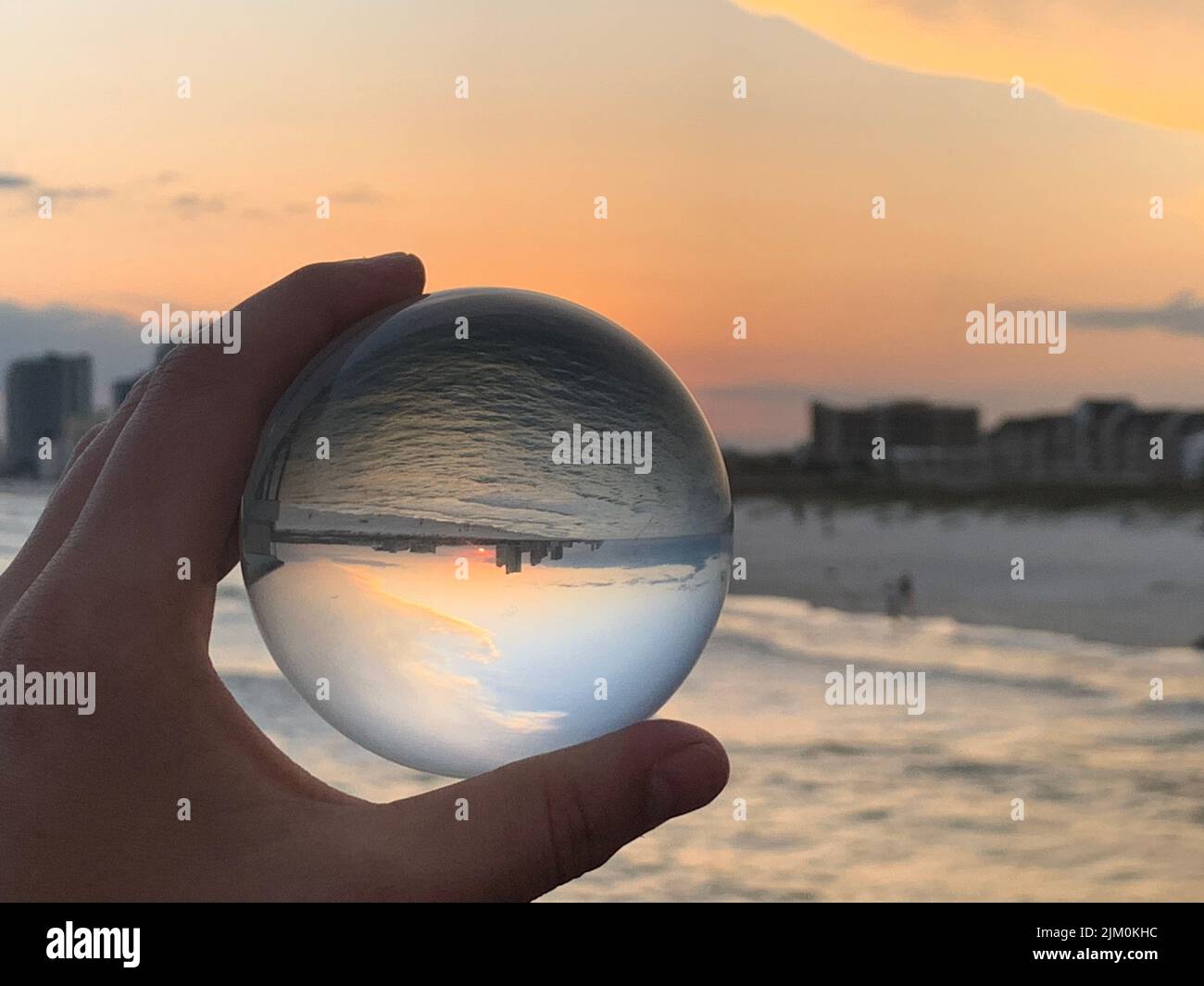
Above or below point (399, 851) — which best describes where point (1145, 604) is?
below

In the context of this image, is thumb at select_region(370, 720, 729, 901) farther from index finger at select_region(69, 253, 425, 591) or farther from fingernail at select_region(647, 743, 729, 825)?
index finger at select_region(69, 253, 425, 591)

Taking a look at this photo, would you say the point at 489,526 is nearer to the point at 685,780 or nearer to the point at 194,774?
the point at 685,780

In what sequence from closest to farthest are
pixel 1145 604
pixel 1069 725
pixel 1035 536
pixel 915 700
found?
1. pixel 1069 725
2. pixel 915 700
3. pixel 1145 604
4. pixel 1035 536

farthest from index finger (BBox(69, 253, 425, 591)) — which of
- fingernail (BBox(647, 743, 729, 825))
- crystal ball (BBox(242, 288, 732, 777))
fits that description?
fingernail (BBox(647, 743, 729, 825))

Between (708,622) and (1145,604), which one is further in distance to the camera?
(1145,604)

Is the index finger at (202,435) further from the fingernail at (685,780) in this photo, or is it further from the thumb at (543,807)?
the fingernail at (685,780)

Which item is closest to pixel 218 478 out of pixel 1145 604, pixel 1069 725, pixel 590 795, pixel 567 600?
pixel 567 600

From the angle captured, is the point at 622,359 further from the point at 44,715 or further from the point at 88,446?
the point at 88,446

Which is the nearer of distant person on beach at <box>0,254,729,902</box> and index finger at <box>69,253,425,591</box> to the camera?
distant person on beach at <box>0,254,729,902</box>
